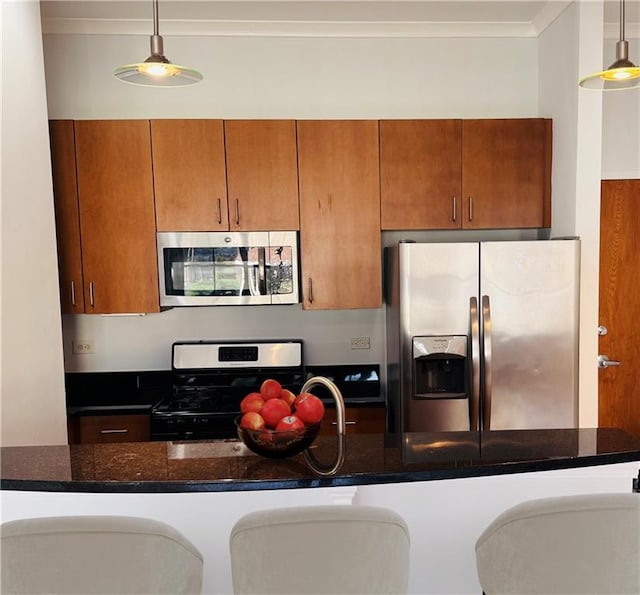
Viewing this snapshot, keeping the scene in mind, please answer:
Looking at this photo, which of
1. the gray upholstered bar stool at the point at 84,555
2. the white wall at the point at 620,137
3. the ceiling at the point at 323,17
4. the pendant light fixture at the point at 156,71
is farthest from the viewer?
the white wall at the point at 620,137

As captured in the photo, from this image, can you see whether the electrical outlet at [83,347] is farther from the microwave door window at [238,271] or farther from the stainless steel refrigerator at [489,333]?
the stainless steel refrigerator at [489,333]

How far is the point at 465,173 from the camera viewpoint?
3.10 meters

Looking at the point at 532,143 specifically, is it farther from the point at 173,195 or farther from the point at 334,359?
the point at 173,195

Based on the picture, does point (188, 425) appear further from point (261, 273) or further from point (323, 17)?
point (323, 17)

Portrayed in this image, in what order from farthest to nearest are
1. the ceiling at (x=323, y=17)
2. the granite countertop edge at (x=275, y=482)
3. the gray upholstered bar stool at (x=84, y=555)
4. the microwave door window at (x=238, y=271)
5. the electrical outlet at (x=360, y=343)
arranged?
the electrical outlet at (x=360, y=343), the microwave door window at (x=238, y=271), the ceiling at (x=323, y=17), the granite countertop edge at (x=275, y=482), the gray upholstered bar stool at (x=84, y=555)

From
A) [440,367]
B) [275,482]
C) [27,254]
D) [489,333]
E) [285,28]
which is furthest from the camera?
[285,28]

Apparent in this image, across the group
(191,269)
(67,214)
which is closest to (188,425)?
(191,269)

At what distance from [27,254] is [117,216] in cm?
73

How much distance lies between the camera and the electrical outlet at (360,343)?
11.4 feet

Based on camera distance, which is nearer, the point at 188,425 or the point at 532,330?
the point at 532,330

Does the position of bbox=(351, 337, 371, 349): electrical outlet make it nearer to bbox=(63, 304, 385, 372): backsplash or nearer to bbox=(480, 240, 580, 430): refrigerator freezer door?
bbox=(63, 304, 385, 372): backsplash

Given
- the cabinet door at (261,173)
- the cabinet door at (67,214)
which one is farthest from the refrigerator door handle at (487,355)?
the cabinet door at (67,214)

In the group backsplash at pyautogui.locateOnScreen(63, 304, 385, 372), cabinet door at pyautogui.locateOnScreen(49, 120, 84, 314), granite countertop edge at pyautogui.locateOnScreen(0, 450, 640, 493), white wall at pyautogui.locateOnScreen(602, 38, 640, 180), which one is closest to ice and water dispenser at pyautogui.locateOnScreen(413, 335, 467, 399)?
backsplash at pyautogui.locateOnScreen(63, 304, 385, 372)

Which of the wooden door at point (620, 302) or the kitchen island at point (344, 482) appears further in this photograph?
the wooden door at point (620, 302)
